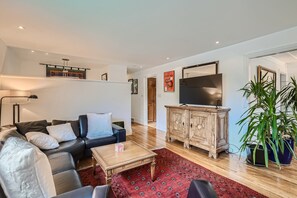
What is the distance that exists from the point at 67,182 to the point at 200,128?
2.62 m

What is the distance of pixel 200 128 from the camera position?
10.6 ft

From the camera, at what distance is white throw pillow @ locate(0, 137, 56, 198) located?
926mm

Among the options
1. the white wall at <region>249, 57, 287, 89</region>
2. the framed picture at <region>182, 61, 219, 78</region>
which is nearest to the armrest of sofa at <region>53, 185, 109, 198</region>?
the framed picture at <region>182, 61, 219, 78</region>

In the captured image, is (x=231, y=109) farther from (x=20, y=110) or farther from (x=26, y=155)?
(x=20, y=110)

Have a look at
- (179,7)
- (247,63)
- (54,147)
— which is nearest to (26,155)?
(54,147)

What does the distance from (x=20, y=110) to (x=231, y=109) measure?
4.48m

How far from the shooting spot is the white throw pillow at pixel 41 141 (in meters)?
2.21

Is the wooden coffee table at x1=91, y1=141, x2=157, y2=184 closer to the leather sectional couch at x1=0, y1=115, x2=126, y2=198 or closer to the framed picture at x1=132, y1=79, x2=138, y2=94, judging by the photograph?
the leather sectional couch at x1=0, y1=115, x2=126, y2=198

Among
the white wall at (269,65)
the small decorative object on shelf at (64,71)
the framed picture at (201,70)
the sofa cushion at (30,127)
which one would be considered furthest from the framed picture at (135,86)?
the white wall at (269,65)

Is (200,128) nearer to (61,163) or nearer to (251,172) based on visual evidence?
(251,172)

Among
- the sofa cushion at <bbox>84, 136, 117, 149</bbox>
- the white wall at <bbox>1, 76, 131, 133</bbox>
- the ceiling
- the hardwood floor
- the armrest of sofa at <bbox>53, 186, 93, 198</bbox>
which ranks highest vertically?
the ceiling

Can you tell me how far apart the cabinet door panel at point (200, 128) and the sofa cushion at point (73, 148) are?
90.7 inches

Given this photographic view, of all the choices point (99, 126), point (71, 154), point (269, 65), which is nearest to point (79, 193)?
point (71, 154)

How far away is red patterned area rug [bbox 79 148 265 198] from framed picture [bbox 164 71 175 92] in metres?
2.62
